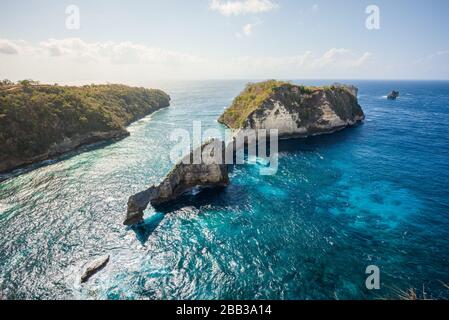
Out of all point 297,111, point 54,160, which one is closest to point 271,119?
point 297,111

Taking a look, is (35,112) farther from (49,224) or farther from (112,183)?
(49,224)

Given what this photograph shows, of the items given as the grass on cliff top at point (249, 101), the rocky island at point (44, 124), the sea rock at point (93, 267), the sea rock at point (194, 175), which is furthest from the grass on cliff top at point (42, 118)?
the sea rock at point (93, 267)

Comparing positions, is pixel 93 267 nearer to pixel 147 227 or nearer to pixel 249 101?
pixel 147 227

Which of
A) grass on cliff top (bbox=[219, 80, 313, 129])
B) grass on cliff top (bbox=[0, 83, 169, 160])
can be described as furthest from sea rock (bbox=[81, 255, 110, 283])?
grass on cliff top (bbox=[219, 80, 313, 129])

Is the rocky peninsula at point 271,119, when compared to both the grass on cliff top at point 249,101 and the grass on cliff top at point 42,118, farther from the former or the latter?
the grass on cliff top at point 42,118

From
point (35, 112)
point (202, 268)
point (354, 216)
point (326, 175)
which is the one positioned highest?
point (35, 112)
